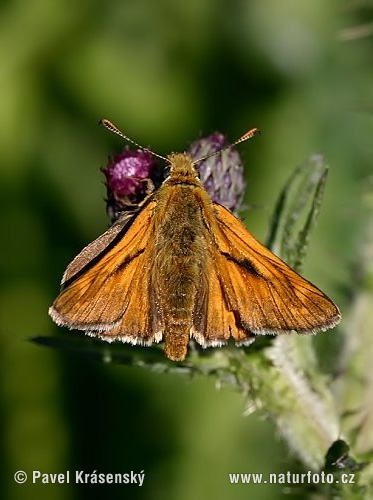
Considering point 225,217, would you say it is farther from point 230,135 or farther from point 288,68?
point 288,68

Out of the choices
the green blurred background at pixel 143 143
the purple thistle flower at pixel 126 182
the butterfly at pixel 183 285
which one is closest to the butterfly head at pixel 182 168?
the butterfly at pixel 183 285

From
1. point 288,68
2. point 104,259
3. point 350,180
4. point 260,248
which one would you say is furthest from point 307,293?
point 288,68

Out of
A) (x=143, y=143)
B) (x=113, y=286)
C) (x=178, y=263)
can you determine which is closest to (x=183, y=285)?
(x=178, y=263)

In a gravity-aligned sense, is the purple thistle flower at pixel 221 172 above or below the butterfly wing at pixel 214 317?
above

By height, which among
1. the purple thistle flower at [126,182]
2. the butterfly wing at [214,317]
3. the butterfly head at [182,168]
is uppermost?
the purple thistle flower at [126,182]

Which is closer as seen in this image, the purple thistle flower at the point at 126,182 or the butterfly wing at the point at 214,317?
the butterfly wing at the point at 214,317

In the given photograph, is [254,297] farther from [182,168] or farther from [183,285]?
[182,168]

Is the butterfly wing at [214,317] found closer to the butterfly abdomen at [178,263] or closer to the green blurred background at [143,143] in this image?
the butterfly abdomen at [178,263]
